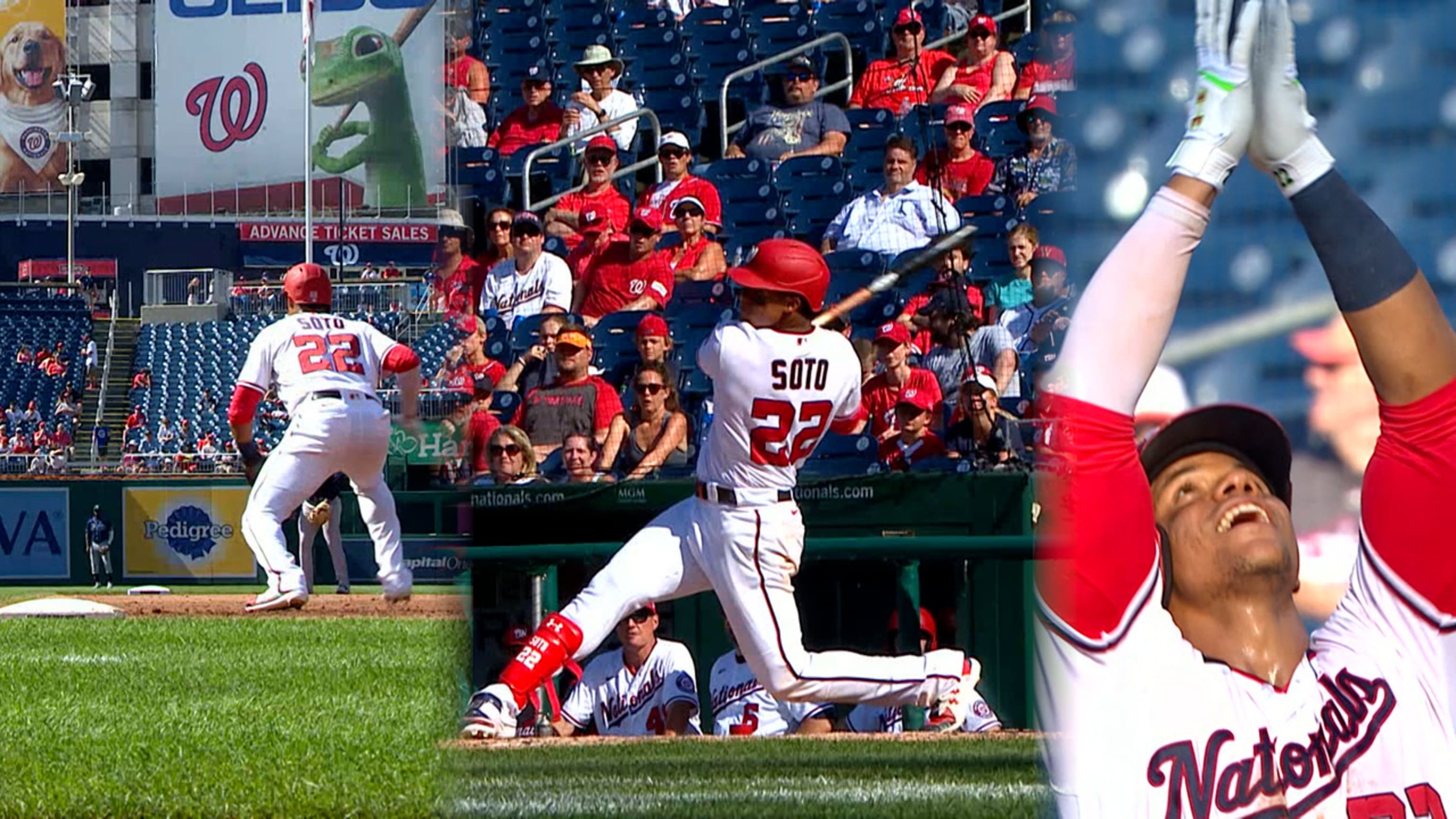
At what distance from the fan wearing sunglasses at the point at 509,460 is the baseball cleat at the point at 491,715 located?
0.38 meters

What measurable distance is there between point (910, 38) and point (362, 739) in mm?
3287

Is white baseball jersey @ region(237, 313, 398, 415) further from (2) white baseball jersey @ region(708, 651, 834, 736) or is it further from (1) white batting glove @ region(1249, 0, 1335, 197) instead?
(1) white batting glove @ region(1249, 0, 1335, 197)

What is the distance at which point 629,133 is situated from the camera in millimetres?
4586

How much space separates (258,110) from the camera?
138 ft

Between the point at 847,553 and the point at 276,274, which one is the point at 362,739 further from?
the point at 276,274

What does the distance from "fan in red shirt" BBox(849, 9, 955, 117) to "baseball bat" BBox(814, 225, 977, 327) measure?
1.31ft

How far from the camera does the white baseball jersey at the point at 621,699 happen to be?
4062 millimetres

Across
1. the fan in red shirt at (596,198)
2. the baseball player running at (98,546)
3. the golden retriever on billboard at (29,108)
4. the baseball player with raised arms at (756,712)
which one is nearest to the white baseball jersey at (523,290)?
the fan in red shirt at (596,198)

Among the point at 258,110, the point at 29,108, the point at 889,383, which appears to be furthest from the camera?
the point at 29,108

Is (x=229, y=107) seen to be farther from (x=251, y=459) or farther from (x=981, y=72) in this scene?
(x=981, y=72)

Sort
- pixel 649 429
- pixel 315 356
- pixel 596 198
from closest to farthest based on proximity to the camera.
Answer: pixel 649 429, pixel 596 198, pixel 315 356

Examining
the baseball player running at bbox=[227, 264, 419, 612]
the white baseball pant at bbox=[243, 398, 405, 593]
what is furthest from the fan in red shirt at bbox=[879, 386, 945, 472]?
the white baseball pant at bbox=[243, 398, 405, 593]

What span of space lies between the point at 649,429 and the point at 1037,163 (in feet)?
4.37

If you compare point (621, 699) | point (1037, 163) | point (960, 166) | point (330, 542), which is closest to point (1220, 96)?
point (1037, 163)
